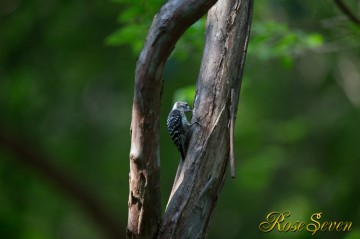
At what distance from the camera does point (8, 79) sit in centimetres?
Answer: 910

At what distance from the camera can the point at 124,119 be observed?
11.2m

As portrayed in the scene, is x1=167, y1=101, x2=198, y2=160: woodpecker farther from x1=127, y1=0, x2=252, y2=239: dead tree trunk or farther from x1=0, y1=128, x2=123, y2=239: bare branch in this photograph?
x1=0, y1=128, x2=123, y2=239: bare branch

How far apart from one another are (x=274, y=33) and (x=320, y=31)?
2232 mm

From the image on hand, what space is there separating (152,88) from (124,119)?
8.06 metres

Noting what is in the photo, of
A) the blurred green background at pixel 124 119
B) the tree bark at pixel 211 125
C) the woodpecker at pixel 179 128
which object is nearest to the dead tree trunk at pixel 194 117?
the tree bark at pixel 211 125

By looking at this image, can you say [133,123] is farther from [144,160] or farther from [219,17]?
[219,17]

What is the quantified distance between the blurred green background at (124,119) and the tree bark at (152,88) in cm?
386

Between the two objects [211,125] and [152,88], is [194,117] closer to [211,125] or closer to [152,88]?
[211,125]

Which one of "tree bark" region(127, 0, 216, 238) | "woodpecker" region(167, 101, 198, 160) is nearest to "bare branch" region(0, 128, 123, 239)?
"woodpecker" region(167, 101, 198, 160)

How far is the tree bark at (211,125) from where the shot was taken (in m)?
3.59

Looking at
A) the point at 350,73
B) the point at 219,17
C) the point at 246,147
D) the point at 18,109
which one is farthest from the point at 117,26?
the point at 219,17

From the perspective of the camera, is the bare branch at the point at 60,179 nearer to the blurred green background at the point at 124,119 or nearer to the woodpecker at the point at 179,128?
the blurred green background at the point at 124,119

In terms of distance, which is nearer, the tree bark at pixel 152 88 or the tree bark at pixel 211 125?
the tree bark at pixel 152 88

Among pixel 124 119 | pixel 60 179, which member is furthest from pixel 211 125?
pixel 124 119
